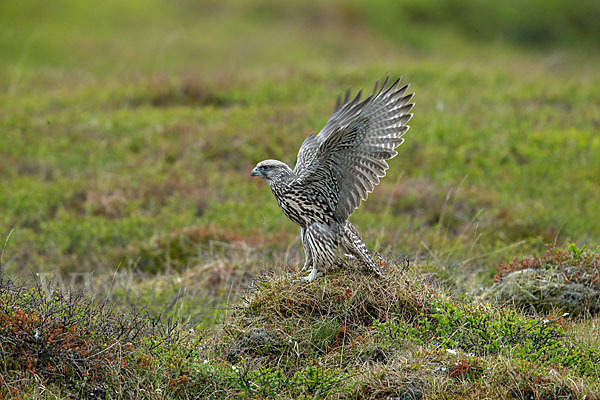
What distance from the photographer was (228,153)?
12578mm

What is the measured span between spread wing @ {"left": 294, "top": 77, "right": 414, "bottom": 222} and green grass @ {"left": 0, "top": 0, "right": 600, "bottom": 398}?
40.8 inches

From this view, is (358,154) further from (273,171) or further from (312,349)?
(312,349)

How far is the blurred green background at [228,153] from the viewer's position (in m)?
9.41

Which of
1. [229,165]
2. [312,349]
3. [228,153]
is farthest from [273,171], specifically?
[228,153]

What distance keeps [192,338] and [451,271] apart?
117 inches

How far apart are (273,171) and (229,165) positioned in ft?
20.0

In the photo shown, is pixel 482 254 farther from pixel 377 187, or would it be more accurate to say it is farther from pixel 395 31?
pixel 395 31

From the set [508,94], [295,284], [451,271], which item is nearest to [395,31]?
[508,94]

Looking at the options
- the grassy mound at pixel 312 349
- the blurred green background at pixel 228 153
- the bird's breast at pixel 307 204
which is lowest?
the blurred green background at pixel 228 153

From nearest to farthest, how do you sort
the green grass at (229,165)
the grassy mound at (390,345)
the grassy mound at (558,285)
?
the grassy mound at (390,345) → the grassy mound at (558,285) → the green grass at (229,165)

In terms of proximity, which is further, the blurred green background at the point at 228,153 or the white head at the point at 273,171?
the blurred green background at the point at 228,153

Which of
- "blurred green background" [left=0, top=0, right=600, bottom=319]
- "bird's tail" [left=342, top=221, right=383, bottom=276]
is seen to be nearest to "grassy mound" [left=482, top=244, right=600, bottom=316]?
"blurred green background" [left=0, top=0, right=600, bottom=319]

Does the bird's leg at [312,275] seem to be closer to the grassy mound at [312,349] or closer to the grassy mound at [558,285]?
the grassy mound at [312,349]

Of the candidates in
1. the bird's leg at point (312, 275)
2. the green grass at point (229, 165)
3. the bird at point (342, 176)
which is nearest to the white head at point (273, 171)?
the bird at point (342, 176)
